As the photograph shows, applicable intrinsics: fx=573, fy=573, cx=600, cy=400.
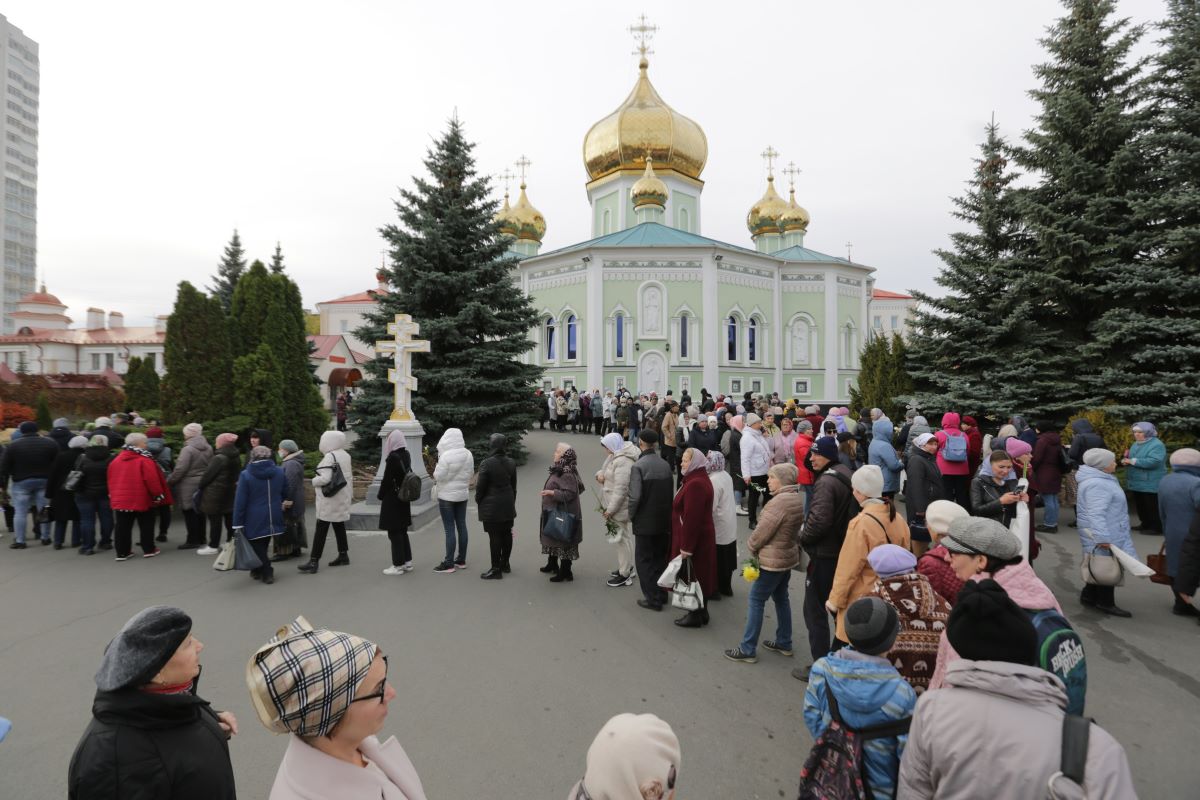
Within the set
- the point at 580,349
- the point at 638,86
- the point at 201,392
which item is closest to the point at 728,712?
the point at 201,392

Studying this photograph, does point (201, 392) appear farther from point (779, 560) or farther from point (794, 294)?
point (794, 294)

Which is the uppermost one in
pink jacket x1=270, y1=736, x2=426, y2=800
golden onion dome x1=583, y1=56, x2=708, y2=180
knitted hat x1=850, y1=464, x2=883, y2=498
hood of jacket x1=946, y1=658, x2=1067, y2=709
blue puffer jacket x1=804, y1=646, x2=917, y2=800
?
golden onion dome x1=583, y1=56, x2=708, y2=180

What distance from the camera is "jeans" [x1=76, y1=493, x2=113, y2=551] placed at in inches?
309

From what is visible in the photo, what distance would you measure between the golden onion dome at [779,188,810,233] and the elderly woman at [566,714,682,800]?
1692 inches

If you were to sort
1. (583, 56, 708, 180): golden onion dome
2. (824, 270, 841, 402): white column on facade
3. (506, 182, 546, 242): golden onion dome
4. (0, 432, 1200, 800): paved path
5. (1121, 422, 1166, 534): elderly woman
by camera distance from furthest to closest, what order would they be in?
(506, 182, 546, 242): golden onion dome, (583, 56, 708, 180): golden onion dome, (824, 270, 841, 402): white column on facade, (1121, 422, 1166, 534): elderly woman, (0, 432, 1200, 800): paved path

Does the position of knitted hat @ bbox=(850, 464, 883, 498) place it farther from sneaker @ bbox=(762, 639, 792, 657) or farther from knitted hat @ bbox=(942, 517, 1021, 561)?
sneaker @ bbox=(762, 639, 792, 657)

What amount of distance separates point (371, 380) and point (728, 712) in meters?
13.1

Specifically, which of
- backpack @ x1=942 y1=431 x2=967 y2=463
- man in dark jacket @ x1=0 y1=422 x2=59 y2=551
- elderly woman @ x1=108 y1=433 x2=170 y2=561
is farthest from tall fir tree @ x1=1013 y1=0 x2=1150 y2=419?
man in dark jacket @ x1=0 y1=422 x2=59 y2=551

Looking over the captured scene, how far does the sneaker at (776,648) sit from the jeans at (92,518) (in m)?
8.85

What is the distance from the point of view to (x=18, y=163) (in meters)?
68.9

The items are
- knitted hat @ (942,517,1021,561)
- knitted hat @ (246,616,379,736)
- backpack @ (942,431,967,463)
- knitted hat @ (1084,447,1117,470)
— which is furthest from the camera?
backpack @ (942,431,967,463)

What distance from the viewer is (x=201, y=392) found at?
11.1 metres

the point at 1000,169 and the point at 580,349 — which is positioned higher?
the point at 1000,169

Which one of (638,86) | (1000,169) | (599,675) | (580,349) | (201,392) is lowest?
(599,675)
